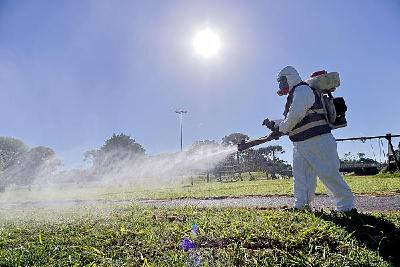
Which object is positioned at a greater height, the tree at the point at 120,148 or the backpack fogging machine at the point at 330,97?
the tree at the point at 120,148

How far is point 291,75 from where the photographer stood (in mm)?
6648

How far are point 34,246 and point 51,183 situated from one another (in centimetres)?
6233

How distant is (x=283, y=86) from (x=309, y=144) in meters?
1.22

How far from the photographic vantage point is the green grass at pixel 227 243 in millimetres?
3436

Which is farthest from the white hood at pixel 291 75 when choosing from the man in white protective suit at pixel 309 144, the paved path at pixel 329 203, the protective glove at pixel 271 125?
the paved path at pixel 329 203

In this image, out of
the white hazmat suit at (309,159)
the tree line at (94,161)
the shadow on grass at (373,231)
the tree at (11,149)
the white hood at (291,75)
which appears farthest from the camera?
the tree at (11,149)

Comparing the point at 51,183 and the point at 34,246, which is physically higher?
the point at 51,183

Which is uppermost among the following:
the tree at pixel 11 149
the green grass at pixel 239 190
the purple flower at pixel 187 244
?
the tree at pixel 11 149

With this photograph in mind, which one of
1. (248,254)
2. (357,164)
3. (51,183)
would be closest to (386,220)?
(248,254)

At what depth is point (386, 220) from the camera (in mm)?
5012

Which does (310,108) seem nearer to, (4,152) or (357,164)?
(357,164)

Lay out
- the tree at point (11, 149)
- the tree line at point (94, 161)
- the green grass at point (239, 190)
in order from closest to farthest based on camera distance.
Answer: the green grass at point (239, 190) → the tree line at point (94, 161) → the tree at point (11, 149)

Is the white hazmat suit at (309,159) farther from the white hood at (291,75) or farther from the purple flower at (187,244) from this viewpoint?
the purple flower at (187,244)

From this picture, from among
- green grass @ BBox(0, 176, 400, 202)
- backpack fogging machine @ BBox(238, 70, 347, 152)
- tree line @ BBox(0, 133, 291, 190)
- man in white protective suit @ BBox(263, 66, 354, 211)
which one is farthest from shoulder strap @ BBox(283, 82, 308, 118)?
tree line @ BBox(0, 133, 291, 190)
